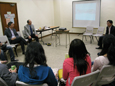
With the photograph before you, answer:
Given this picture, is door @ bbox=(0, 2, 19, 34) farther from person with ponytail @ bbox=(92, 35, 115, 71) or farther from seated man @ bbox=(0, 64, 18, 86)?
person with ponytail @ bbox=(92, 35, 115, 71)

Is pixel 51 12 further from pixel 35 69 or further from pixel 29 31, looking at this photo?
pixel 35 69

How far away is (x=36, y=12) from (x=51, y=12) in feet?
5.22

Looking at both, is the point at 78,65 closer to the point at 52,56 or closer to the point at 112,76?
the point at 112,76

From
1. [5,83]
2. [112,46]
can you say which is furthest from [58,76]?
[112,46]

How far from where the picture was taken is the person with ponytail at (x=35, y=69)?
1221mm

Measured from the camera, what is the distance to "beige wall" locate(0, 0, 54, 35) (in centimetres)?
523

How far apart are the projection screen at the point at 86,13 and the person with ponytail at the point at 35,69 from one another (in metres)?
5.86

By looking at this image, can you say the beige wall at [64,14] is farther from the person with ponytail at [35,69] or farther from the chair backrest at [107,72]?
the person with ponytail at [35,69]

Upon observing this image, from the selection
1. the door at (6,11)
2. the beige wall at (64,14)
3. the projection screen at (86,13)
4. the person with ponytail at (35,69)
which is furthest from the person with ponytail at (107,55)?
the beige wall at (64,14)

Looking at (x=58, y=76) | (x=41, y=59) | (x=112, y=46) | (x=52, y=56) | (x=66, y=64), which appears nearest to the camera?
(x=41, y=59)

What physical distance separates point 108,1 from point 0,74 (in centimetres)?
656

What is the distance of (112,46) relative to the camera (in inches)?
62.6

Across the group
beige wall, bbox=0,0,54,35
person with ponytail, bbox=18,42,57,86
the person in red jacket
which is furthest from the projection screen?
person with ponytail, bbox=18,42,57,86

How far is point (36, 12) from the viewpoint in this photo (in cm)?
613
